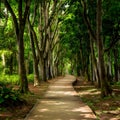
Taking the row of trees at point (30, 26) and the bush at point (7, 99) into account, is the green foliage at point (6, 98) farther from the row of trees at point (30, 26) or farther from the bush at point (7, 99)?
the row of trees at point (30, 26)

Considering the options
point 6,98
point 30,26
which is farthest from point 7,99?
point 30,26

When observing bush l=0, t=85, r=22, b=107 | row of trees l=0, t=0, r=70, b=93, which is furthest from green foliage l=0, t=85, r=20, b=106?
row of trees l=0, t=0, r=70, b=93

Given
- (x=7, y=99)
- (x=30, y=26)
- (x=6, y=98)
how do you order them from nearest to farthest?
(x=6, y=98) < (x=7, y=99) < (x=30, y=26)

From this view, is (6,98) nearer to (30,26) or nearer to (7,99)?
(7,99)

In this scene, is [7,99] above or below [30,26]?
below

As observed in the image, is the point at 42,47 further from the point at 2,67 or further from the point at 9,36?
the point at 2,67

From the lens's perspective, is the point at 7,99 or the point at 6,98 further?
the point at 7,99

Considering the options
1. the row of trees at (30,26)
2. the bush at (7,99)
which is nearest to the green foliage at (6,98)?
the bush at (7,99)

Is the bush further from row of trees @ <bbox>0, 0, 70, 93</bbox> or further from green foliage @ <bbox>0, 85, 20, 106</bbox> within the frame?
row of trees @ <bbox>0, 0, 70, 93</bbox>

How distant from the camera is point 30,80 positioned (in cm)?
3456

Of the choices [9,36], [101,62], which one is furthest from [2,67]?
[101,62]

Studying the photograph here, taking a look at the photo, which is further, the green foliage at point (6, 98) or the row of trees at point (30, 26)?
the row of trees at point (30, 26)

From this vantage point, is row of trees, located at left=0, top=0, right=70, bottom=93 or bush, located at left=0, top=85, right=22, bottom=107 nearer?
bush, located at left=0, top=85, right=22, bottom=107

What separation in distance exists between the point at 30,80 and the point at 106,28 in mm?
14018
